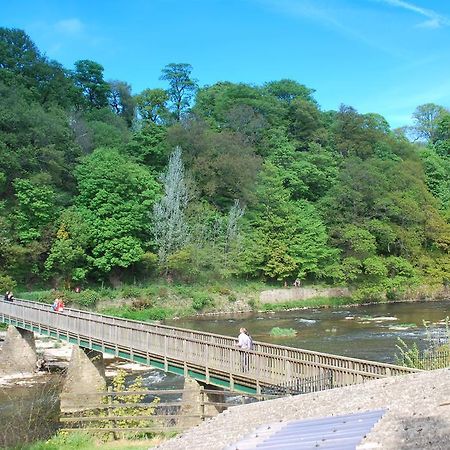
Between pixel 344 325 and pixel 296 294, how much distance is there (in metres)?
16.8

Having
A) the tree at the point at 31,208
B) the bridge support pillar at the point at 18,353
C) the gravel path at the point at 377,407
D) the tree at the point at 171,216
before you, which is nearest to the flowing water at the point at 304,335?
the bridge support pillar at the point at 18,353

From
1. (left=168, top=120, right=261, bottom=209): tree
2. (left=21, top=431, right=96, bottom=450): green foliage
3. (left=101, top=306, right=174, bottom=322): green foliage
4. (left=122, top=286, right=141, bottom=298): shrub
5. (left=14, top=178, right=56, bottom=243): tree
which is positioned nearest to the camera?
(left=21, top=431, right=96, bottom=450): green foliage

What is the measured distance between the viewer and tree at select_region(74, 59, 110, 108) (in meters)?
87.8

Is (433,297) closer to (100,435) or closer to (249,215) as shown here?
(249,215)

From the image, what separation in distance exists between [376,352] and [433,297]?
35.0m

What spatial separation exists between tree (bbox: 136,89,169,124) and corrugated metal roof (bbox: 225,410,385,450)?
7689 cm

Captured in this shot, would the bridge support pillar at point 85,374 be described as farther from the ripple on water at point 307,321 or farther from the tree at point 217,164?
the tree at point 217,164

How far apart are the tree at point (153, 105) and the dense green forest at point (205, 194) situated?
0.22m

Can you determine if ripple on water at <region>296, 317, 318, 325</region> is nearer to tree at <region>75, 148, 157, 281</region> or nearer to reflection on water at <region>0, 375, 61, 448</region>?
tree at <region>75, 148, 157, 281</region>

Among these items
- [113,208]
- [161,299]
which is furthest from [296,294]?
[113,208]

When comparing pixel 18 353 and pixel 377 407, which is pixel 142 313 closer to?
pixel 18 353

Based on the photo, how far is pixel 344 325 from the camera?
40.0 metres

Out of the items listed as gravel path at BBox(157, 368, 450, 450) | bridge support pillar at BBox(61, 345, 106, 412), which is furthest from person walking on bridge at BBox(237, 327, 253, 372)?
bridge support pillar at BBox(61, 345, 106, 412)

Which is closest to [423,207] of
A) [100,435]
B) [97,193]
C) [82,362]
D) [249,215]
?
[249,215]
